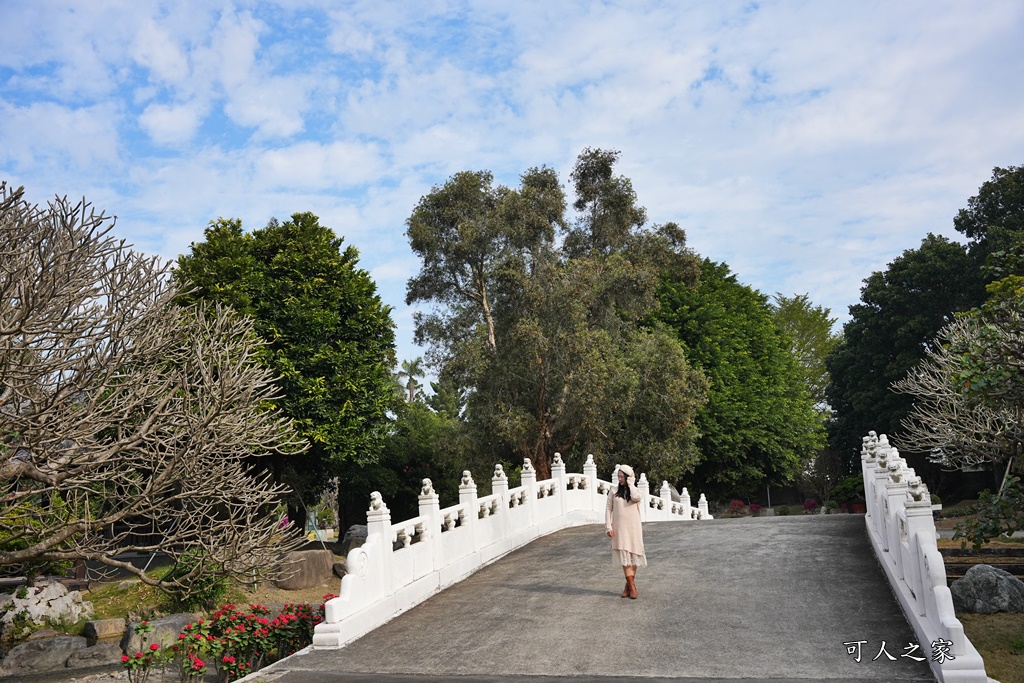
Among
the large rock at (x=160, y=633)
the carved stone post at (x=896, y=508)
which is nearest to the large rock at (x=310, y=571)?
the large rock at (x=160, y=633)

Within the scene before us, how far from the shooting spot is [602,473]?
30.1 m

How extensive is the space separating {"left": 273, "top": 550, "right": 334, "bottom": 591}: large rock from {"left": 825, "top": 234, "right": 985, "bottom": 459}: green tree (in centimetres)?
2756

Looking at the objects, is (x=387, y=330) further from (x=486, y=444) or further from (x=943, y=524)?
(x=943, y=524)

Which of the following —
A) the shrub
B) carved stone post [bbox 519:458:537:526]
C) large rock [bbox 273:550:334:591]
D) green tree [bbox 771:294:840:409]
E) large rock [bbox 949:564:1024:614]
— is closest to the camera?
the shrub

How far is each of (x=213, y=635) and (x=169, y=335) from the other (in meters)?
6.07

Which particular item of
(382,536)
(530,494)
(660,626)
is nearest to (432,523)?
(382,536)

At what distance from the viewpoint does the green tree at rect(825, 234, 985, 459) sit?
40.4m

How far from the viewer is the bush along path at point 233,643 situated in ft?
33.7

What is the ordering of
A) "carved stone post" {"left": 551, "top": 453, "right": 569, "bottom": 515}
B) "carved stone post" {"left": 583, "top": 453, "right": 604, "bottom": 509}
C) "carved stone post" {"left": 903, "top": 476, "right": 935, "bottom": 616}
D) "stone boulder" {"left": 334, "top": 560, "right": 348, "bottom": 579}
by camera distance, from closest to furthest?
1. "carved stone post" {"left": 903, "top": 476, "right": 935, "bottom": 616}
2. "carved stone post" {"left": 551, "top": 453, "right": 569, "bottom": 515}
3. "carved stone post" {"left": 583, "top": 453, "right": 604, "bottom": 509}
4. "stone boulder" {"left": 334, "top": 560, "right": 348, "bottom": 579}

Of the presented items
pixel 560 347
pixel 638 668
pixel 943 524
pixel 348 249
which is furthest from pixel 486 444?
pixel 638 668

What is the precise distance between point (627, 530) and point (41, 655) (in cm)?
1354

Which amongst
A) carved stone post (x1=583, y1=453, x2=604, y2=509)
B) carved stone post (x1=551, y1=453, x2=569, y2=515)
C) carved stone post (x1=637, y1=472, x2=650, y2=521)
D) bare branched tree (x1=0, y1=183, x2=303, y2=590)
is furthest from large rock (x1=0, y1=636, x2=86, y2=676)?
carved stone post (x1=637, y1=472, x2=650, y2=521)

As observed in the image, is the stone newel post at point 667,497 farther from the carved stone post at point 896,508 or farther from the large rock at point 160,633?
A: the carved stone post at point 896,508

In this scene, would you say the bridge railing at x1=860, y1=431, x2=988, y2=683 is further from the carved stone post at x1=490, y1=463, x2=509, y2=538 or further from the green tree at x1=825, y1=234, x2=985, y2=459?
the green tree at x1=825, y1=234, x2=985, y2=459
